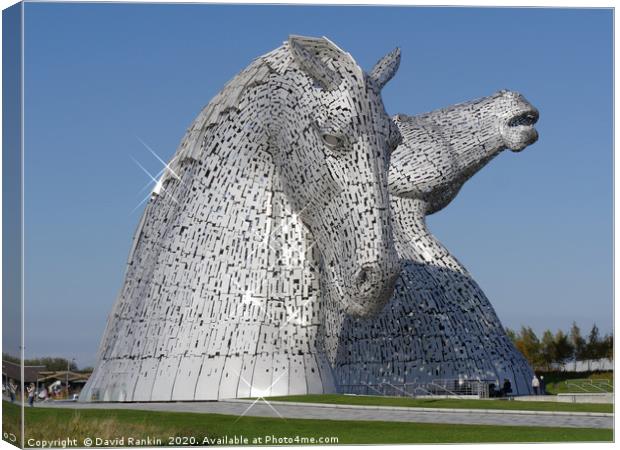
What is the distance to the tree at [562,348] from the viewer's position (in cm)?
3275

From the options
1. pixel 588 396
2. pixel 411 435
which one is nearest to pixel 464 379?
pixel 588 396

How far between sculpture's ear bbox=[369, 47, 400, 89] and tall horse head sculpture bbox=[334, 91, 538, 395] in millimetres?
3939

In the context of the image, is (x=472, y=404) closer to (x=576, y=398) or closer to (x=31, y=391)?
(x=576, y=398)

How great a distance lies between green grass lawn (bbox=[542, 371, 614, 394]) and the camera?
2312 cm

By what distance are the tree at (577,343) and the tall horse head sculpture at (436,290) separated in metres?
11.7

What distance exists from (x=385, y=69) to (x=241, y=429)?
442 centimetres

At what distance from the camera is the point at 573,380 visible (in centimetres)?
2612

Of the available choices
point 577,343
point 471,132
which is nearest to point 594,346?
point 577,343

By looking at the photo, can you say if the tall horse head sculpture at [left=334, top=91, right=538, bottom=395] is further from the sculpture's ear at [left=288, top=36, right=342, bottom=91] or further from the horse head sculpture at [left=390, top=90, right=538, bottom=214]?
the sculpture's ear at [left=288, top=36, right=342, bottom=91]

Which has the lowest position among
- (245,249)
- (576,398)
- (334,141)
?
(576,398)

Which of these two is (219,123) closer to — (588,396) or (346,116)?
(346,116)

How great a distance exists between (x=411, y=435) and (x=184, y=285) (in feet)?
10.1

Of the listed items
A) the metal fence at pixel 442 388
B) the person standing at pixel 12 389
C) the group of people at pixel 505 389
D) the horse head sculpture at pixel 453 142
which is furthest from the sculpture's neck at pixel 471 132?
the person standing at pixel 12 389

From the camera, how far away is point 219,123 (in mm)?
13773
